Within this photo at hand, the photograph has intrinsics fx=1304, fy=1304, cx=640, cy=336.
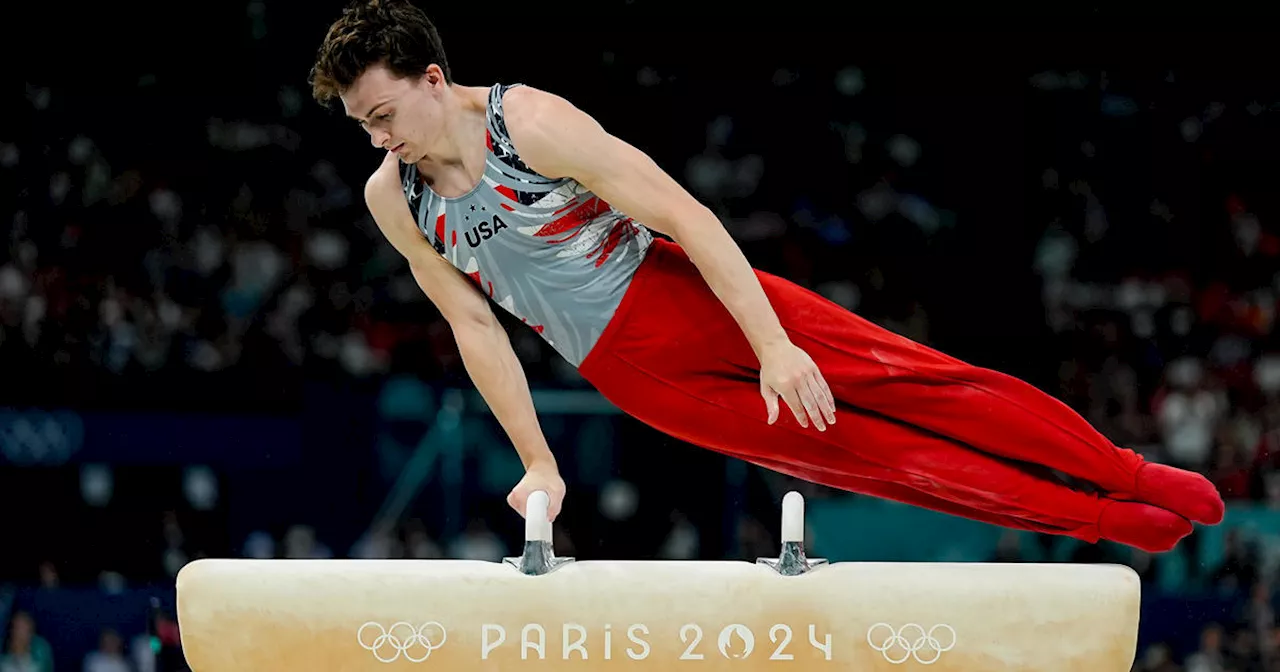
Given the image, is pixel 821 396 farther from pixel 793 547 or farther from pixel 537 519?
pixel 537 519

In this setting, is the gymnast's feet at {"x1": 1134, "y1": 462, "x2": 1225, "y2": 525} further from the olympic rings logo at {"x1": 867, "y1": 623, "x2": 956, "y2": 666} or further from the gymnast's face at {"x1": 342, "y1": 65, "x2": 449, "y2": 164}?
the gymnast's face at {"x1": 342, "y1": 65, "x2": 449, "y2": 164}

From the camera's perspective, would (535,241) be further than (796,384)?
Yes

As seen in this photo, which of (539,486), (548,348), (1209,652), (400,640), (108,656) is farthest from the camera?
(548,348)

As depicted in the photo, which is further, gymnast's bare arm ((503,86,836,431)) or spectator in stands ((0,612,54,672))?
spectator in stands ((0,612,54,672))

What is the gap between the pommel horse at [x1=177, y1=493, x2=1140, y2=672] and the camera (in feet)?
8.14

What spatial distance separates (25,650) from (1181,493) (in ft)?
17.5

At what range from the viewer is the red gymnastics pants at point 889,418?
276 centimetres

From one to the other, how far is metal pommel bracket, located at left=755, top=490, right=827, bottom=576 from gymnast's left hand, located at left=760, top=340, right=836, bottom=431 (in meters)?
0.17

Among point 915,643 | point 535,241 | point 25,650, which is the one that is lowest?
point 25,650

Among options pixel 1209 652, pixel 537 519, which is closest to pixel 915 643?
pixel 537 519

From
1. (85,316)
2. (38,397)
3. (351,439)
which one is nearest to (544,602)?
(351,439)

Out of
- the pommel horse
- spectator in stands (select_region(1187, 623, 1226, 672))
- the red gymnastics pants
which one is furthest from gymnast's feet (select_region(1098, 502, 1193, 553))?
spectator in stands (select_region(1187, 623, 1226, 672))

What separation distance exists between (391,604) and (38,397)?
5401 millimetres

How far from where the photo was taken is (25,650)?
6055mm
